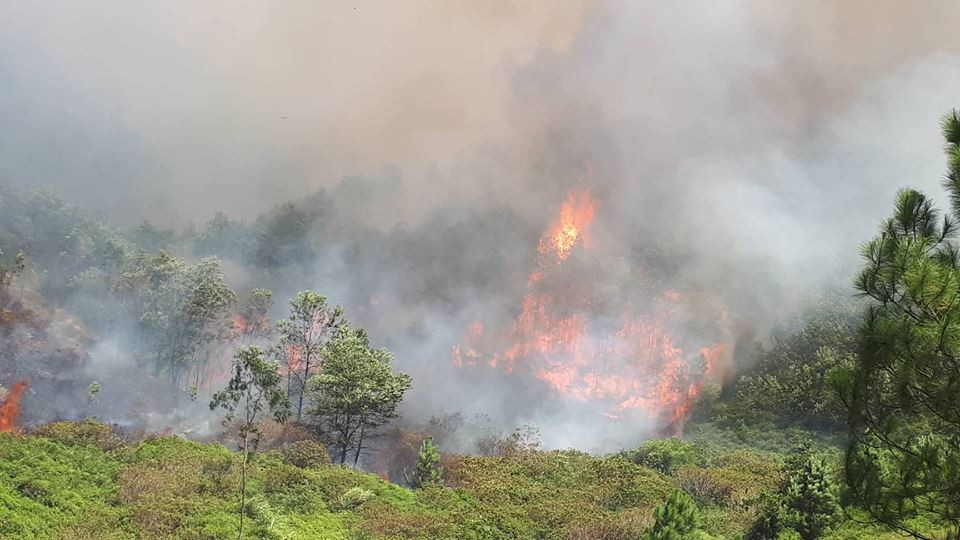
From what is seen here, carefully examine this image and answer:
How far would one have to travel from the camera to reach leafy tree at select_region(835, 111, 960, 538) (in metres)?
10.9

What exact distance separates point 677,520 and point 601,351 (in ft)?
188

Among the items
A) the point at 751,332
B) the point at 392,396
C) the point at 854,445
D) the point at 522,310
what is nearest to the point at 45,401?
the point at 392,396

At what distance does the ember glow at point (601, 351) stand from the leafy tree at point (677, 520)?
155 ft

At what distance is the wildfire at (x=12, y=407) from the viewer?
47.2m

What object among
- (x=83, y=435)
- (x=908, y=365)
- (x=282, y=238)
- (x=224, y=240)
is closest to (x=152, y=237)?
(x=224, y=240)

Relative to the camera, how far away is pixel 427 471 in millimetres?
40344

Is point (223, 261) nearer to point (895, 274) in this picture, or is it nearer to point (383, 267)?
point (383, 267)

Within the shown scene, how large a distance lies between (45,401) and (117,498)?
108ft

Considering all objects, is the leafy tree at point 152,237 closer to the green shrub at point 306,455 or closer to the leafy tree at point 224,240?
the leafy tree at point 224,240

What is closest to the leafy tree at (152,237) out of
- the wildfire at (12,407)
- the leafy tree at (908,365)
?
the wildfire at (12,407)

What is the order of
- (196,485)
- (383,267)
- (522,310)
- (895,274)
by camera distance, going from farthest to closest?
1. (383,267)
2. (522,310)
3. (196,485)
4. (895,274)

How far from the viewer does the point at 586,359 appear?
78875mm

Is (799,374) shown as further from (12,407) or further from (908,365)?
(12,407)

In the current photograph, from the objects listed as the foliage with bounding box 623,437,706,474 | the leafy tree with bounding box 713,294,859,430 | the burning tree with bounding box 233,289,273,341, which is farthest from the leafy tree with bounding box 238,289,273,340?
the leafy tree with bounding box 713,294,859,430
